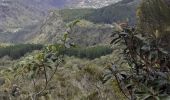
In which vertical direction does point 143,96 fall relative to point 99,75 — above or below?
above

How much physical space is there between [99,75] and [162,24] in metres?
5.39

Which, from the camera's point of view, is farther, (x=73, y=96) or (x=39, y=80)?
(x=39, y=80)

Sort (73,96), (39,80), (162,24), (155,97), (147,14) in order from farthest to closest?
(39,80), (73,96), (147,14), (162,24), (155,97)

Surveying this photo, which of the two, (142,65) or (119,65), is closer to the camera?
(142,65)

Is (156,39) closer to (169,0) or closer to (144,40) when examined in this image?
(144,40)

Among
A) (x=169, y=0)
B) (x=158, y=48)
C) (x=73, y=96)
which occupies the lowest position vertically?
(x=73, y=96)

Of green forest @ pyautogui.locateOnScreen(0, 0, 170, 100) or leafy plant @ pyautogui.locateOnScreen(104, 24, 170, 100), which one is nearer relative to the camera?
leafy plant @ pyautogui.locateOnScreen(104, 24, 170, 100)

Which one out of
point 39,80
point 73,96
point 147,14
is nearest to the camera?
point 147,14

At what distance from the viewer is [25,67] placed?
30.2 ft

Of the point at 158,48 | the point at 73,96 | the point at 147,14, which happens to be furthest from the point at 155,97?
the point at 73,96

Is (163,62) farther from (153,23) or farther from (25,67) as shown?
(25,67)

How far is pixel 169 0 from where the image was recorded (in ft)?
30.8

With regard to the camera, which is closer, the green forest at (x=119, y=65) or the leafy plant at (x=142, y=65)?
the leafy plant at (x=142, y=65)

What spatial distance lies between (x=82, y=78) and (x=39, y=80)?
139cm
